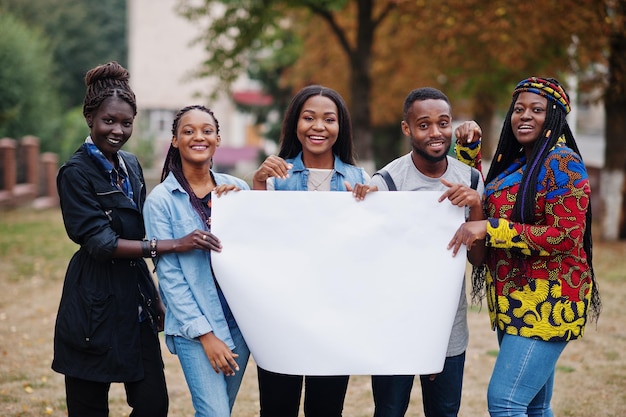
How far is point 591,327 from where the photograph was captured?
854 centimetres

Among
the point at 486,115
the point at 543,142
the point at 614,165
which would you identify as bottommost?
the point at 543,142

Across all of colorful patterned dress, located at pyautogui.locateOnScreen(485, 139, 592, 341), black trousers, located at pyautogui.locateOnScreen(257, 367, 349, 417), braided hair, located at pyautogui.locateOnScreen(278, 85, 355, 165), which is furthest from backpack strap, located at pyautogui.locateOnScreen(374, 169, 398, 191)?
black trousers, located at pyautogui.locateOnScreen(257, 367, 349, 417)

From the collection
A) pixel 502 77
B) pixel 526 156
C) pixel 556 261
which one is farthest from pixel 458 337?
pixel 502 77

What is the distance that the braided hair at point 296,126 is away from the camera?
12.6 feet

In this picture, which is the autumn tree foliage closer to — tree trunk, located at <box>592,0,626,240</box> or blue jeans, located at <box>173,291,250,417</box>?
tree trunk, located at <box>592,0,626,240</box>

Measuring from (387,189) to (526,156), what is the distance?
27.2 inches

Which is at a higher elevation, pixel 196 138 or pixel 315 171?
pixel 196 138

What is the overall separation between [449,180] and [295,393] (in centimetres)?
134

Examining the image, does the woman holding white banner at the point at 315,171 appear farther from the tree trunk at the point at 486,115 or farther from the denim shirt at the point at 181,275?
the tree trunk at the point at 486,115

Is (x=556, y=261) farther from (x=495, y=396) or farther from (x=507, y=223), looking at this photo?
(x=495, y=396)

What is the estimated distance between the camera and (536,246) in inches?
132

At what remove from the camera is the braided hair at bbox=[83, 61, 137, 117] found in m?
3.65

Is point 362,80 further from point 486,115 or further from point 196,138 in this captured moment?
point 196,138

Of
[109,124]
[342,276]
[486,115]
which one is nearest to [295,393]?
[342,276]
